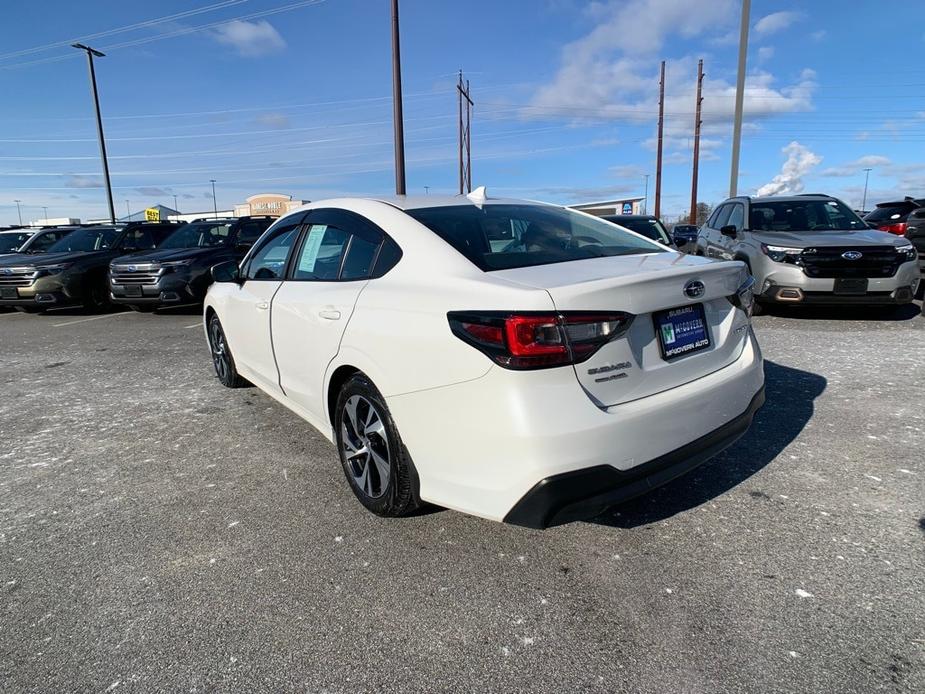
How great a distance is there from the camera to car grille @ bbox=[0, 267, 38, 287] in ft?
34.1

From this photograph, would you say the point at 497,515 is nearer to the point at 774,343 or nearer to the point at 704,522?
the point at 704,522

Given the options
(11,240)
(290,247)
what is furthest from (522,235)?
(11,240)

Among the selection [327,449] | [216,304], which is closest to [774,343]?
[327,449]

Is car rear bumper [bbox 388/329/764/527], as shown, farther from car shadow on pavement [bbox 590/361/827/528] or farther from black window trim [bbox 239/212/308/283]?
black window trim [bbox 239/212/308/283]

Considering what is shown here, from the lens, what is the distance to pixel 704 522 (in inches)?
108

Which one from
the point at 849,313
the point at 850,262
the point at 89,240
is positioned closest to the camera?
the point at 850,262

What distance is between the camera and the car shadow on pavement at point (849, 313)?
25.2 feet

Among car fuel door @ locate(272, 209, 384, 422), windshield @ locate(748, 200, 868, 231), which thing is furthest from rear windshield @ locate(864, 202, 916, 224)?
car fuel door @ locate(272, 209, 384, 422)

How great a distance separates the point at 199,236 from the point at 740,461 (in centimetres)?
1087

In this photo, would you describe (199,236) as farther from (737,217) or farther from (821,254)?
(821,254)

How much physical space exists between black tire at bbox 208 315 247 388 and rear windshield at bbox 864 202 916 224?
1317 centimetres

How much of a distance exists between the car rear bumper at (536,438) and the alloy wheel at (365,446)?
0.92ft

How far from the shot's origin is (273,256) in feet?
13.4

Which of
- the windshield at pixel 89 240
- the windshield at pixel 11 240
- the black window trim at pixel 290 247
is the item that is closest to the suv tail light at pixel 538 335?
the black window trim at pixel 290 247
